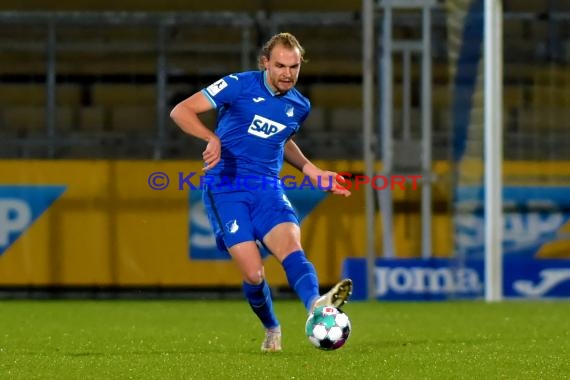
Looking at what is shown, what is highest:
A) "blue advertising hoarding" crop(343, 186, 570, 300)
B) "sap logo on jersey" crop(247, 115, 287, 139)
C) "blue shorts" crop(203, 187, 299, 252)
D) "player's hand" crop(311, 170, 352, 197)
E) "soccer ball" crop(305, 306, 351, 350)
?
"sap logo on jersey" crop(247, 115, 287, 139)

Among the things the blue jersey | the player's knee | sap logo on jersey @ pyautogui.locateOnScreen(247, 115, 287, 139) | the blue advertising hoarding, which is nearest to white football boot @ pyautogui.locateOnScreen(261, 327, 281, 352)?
the player's knee

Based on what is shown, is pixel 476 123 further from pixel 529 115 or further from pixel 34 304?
pixel 34 304

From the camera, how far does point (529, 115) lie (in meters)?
13.1

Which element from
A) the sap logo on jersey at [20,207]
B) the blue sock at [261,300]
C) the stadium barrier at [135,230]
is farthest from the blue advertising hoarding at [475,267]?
the blue sock at [261,300]

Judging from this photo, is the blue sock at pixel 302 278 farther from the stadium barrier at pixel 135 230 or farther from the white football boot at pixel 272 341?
the stadium barrier at pixel 135 230

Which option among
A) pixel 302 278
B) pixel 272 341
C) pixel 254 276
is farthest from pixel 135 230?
pixel 302 278

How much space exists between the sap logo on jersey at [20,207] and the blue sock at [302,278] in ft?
20.4

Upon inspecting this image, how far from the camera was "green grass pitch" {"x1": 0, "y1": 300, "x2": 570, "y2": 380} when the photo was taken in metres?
6.01

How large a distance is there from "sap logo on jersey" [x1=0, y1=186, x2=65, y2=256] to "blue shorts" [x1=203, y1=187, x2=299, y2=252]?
586 centimetres

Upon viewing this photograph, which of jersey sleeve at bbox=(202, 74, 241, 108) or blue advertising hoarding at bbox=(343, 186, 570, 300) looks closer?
jersey sleeve at bbox=(202, 74, 241, 108)

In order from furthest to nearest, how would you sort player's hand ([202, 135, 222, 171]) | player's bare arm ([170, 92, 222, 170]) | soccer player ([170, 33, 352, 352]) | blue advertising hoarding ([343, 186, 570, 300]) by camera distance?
blue advertising hoarding ([343, 186, 570, 300]), soccer player ([170, 33, 352, 352]), player's bare arm ([170, 92, 222, 170]), player's hand ([202, 135, 222, 171])

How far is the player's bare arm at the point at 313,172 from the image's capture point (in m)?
6.53

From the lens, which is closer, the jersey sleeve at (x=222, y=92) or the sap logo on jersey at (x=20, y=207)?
the jersey sleeve at (x=222, y=92)

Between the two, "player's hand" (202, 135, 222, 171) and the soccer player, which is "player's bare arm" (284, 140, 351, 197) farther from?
"player's hand" (202, 135, 222, 171)
